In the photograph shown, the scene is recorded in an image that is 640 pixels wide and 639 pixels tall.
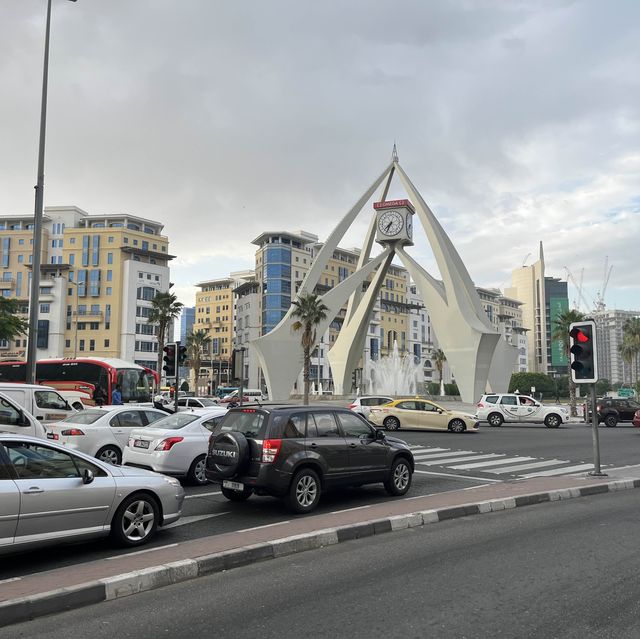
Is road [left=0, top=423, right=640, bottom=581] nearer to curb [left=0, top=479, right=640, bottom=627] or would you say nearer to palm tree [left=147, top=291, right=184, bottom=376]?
curb [left=0, top=479, right=640, bottom=627]

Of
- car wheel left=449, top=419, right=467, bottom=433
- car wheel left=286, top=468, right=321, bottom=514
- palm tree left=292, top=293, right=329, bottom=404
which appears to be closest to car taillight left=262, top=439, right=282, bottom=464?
car wheel left=286, top=468, right=321, bottom=514

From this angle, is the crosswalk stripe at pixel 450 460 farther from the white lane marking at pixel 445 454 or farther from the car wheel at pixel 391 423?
the car wheel at pixel 391 423

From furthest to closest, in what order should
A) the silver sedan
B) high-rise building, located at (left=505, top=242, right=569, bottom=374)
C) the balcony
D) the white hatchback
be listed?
high-rise building, located at (left=505, top=242, right=569, bottom=374)
the balcony
the white hatchback
the silver sedan

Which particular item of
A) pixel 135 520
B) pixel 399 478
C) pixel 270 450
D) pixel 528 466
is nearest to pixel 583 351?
pixel 528 466

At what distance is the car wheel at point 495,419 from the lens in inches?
1325

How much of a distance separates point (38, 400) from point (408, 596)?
563 inches

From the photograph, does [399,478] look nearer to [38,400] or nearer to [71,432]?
[71,432]

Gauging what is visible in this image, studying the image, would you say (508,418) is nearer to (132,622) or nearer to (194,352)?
(132,622)

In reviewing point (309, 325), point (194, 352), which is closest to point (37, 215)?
point (309, 325)

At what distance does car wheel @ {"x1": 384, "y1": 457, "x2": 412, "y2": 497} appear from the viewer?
10645 millimetres

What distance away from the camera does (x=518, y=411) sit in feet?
110

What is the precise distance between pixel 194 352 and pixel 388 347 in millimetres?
52088

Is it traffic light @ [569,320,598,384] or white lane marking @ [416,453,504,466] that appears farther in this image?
white lane marking @ [416,453,504,466]

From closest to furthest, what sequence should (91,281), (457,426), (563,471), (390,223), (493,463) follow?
(563,471) → (493,463) → (457,426) → (390,223) → (91,281)
